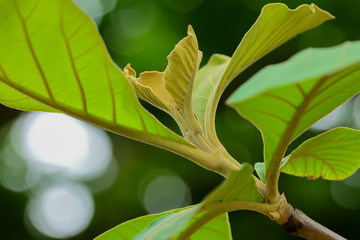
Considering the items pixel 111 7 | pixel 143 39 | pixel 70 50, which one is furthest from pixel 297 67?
pixel 111 7

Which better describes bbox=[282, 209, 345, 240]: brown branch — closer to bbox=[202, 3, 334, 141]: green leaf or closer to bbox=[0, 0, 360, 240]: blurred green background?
Answer: bbox=[202, 3, 334, 141]: green leaf

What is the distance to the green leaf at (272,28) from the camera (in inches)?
21.4

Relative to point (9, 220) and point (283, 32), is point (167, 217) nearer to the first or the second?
point (283, 32)

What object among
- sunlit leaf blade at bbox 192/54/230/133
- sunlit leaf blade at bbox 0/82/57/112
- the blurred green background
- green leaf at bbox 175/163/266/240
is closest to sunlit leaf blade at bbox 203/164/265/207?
green leaf at bbox 175/163/266/240

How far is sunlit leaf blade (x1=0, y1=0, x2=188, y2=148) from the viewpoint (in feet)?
1.49

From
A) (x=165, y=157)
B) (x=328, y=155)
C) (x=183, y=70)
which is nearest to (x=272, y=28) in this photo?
(x=183, y=70)

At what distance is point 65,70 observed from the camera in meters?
0.51

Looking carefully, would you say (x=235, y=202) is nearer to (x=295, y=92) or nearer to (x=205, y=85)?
(x=295, y=92)

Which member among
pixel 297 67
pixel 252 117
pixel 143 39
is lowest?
pixel 143 39

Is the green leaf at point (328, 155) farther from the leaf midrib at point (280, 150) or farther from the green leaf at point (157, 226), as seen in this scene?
the green leaf at point (157, 226)

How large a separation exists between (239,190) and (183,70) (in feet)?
0.54

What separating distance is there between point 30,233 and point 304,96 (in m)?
3.70

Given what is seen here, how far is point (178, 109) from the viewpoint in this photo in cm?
63

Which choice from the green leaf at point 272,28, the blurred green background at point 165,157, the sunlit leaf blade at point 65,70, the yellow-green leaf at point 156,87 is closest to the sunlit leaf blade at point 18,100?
the sunlit leaf blade at point 65,70
